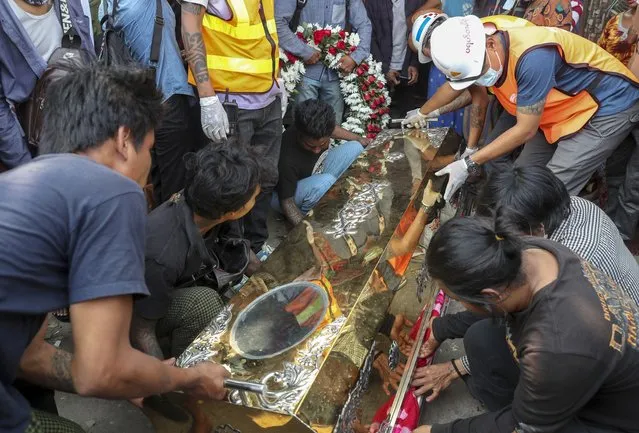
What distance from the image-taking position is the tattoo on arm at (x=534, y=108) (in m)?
2.87

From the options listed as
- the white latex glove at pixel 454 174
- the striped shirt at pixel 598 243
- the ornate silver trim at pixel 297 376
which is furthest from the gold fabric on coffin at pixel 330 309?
the striped shirt at pixel 598 243

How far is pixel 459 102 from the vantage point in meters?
3.78

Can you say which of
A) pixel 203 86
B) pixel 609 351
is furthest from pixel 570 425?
pixel 203 86

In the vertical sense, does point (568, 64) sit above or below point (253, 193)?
above

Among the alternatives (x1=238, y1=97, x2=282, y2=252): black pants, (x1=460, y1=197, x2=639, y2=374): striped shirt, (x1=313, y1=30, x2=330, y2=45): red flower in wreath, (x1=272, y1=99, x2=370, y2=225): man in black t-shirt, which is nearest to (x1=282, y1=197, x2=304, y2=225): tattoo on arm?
(x1=272, y1=99, x2=370, y2=225): man in black t-shirt

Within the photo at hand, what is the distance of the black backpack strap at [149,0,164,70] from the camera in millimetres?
2969

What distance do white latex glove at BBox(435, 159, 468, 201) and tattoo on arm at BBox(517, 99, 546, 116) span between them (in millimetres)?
404

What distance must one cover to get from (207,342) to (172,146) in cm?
148

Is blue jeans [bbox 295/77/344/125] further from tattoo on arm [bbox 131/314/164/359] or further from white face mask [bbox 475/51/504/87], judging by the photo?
tattoo on arm [bbox 131/314/164/359]

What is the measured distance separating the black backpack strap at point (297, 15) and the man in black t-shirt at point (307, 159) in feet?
2.69

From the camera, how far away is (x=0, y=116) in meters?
2.48

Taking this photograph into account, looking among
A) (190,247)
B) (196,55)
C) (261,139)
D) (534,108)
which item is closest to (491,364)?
(190,247)

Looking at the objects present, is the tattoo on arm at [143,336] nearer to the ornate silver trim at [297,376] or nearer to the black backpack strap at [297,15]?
the ornate silver trim at [297,376]

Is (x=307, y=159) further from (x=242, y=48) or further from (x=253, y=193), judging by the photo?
(x=253, y=193)
